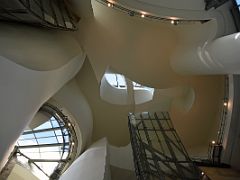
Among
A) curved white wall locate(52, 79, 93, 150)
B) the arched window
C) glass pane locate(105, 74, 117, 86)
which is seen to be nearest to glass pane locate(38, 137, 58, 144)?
the arched window

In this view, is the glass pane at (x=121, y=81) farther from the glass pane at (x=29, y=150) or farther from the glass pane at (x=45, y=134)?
the glass pane at (x=29, y=150)

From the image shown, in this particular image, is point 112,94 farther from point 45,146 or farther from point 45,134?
point 45,146

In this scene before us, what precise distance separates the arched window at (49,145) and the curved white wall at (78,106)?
0.30m

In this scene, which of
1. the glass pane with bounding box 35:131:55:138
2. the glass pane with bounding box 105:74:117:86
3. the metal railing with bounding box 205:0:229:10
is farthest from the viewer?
the glass pane with bounding box 105:74:117:86

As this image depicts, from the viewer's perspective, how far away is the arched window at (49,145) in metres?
10.8

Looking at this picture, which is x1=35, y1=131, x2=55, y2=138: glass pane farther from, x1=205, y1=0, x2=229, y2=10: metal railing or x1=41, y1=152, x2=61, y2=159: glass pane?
x1=205, y1=0, x2=229, y2=10: metal railing

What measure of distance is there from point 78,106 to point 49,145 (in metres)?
2.84

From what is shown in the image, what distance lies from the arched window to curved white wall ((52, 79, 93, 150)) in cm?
30

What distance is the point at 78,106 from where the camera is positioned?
10.8 m

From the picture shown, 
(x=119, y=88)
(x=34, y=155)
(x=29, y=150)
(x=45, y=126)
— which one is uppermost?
(x=119, y=88)

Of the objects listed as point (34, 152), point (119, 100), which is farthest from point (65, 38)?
point (34, 152)

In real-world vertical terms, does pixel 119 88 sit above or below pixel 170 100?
above

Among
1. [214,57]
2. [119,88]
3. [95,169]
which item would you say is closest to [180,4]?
[214,57]

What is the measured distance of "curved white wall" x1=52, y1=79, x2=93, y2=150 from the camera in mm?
10250
